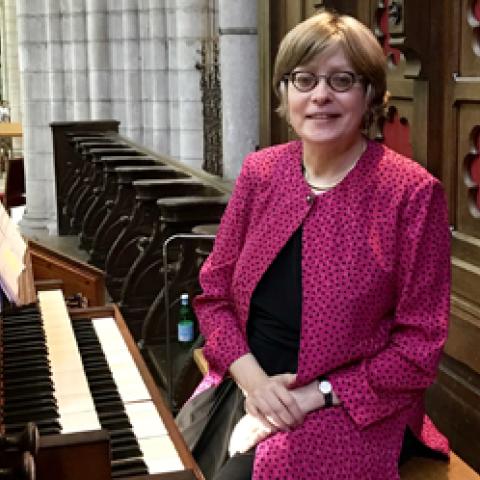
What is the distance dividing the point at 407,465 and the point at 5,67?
52.2 feet

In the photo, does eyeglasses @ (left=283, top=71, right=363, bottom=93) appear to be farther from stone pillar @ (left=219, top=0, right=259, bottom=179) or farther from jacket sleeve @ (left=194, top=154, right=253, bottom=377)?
stone pillar @ (left=219, top=0, right=259, bottom=179)

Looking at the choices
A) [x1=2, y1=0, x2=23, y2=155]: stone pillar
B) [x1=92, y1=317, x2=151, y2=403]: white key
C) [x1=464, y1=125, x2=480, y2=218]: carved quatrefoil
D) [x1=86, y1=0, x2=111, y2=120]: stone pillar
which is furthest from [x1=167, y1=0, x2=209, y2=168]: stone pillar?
[x1=2, y1=0, x2=23, y2=155]: stone pillar

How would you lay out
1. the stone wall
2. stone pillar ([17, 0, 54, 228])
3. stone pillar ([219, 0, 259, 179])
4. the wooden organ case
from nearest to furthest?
1. the wooden organ case
2. stone pillar ([219, 0, 259, 179])
3. the stone wall
4. stone pillar ([17, 0, 54, 228])

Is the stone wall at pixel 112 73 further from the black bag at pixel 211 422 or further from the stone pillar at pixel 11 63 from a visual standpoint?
the stone pillar at pixel 11 63

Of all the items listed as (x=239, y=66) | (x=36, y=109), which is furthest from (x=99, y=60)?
(x=239, y=66)

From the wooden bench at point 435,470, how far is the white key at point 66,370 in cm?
66

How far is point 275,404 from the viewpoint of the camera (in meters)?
1.80

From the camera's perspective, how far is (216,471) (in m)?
2.04

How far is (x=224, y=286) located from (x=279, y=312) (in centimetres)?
19

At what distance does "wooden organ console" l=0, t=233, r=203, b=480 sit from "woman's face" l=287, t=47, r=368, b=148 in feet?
1.90

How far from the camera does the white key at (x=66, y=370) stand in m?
1.57

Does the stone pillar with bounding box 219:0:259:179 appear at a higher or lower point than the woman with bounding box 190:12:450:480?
higher

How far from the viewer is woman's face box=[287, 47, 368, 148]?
72.3 inches

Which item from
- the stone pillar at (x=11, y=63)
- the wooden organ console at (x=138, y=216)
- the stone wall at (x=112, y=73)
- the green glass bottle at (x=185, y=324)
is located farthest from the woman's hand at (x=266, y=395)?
the stone pillar at (x=11, y=63)
